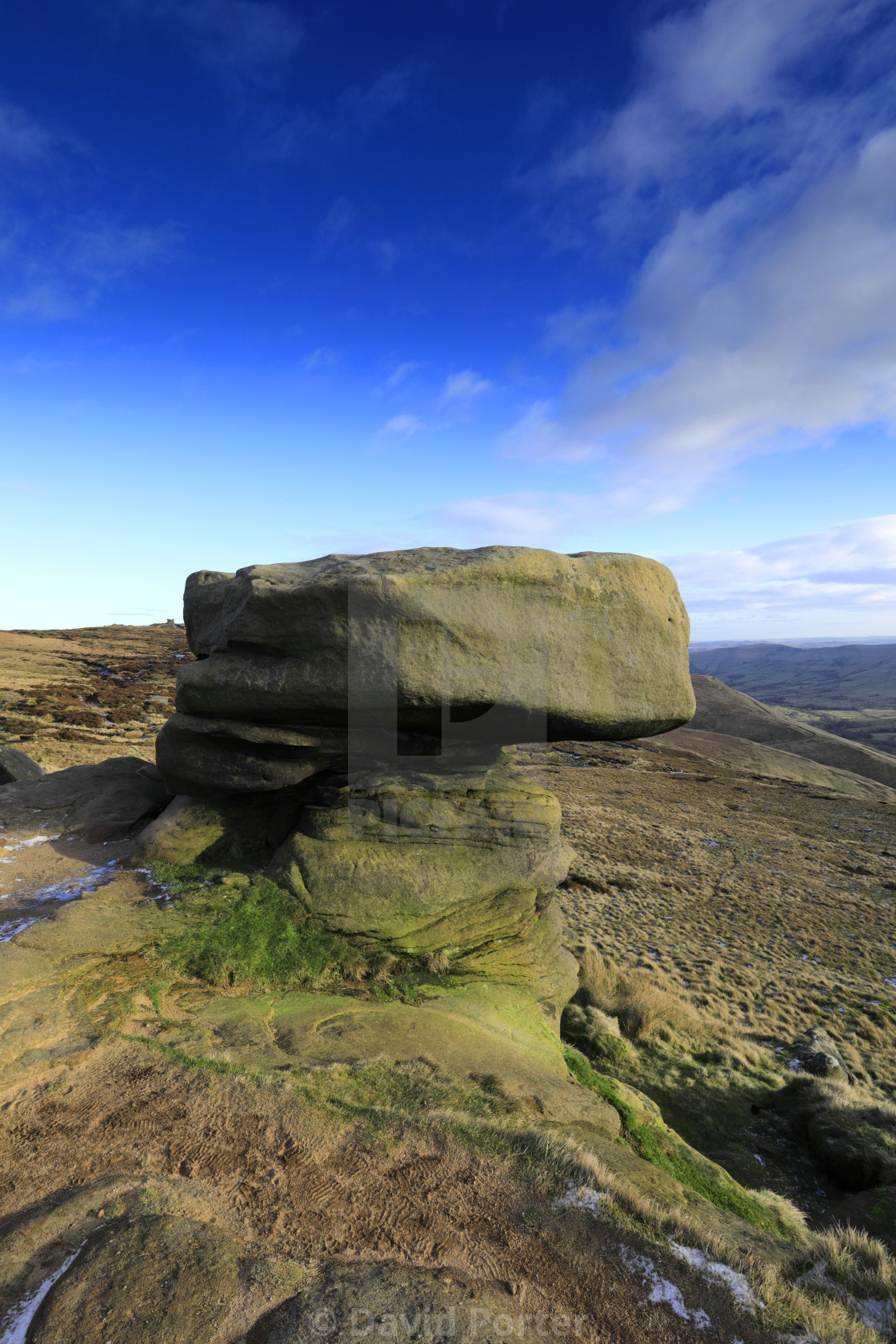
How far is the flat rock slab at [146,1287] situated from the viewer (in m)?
3.50

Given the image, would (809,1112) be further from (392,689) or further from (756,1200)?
(392,689)

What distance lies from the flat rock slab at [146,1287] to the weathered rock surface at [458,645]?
6288mm

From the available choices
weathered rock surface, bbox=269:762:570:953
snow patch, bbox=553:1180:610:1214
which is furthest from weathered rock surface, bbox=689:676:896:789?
snow patch, bbox=553:1180:610:1214

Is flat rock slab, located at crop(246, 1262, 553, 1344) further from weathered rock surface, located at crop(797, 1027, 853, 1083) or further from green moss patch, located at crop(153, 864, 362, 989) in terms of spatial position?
weathered rock surface, located at crop(797, 1027, 853, 1083)

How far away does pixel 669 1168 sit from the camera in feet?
23.9

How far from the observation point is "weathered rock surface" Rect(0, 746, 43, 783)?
16.4 meters

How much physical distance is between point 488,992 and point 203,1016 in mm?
4397

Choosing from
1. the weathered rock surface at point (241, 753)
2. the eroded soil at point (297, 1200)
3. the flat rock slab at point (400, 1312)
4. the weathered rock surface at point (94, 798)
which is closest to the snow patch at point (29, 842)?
the weathered rock surface at point (94, 798)

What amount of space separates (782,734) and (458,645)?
79.3 meters

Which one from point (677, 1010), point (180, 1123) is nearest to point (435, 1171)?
point (180, 1123)

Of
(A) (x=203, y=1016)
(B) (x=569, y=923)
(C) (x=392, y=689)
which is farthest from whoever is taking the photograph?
(B) (x=569, y=923)
